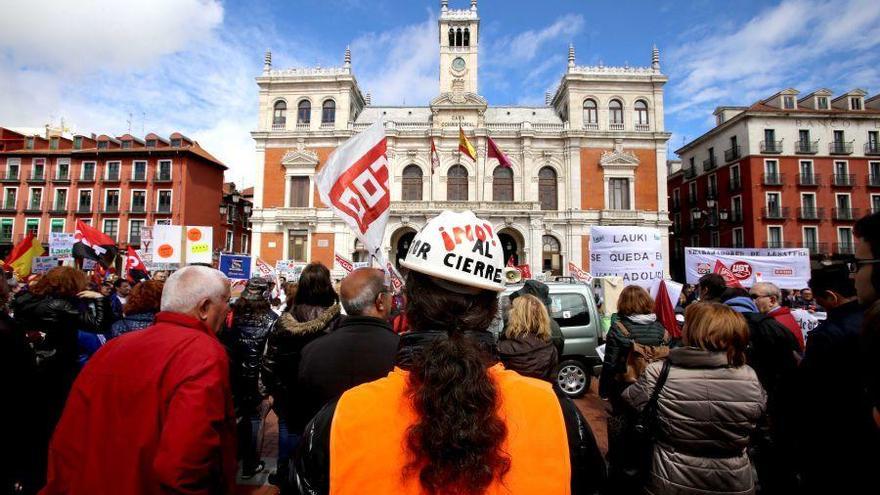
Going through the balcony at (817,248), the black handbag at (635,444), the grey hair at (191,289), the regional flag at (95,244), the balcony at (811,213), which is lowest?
the black handbag at (635,444)

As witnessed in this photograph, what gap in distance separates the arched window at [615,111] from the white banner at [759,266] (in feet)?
77.8

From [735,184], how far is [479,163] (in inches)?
784

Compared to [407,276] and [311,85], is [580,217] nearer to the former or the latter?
[311,85]

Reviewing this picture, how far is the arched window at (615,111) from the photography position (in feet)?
107

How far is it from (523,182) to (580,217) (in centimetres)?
476

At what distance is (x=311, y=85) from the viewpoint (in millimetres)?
33375

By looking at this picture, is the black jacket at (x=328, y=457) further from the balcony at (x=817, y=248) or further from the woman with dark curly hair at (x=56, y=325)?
the balcony at (x=817, y=248)

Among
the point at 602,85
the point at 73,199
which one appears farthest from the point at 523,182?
the point at 73,199

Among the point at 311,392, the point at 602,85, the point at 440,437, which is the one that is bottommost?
the point at 311,392

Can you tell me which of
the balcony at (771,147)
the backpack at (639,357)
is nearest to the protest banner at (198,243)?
the backpack at (639,357)

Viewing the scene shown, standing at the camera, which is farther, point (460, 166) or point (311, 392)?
point (460, 166)

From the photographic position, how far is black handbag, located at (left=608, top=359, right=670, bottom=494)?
2.78m

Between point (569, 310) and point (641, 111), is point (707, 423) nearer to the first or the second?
point (569, 310)

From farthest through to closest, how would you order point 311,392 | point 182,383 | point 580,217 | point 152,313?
point 580,217 < point 152,313 < point 311,392 < point 182,383
